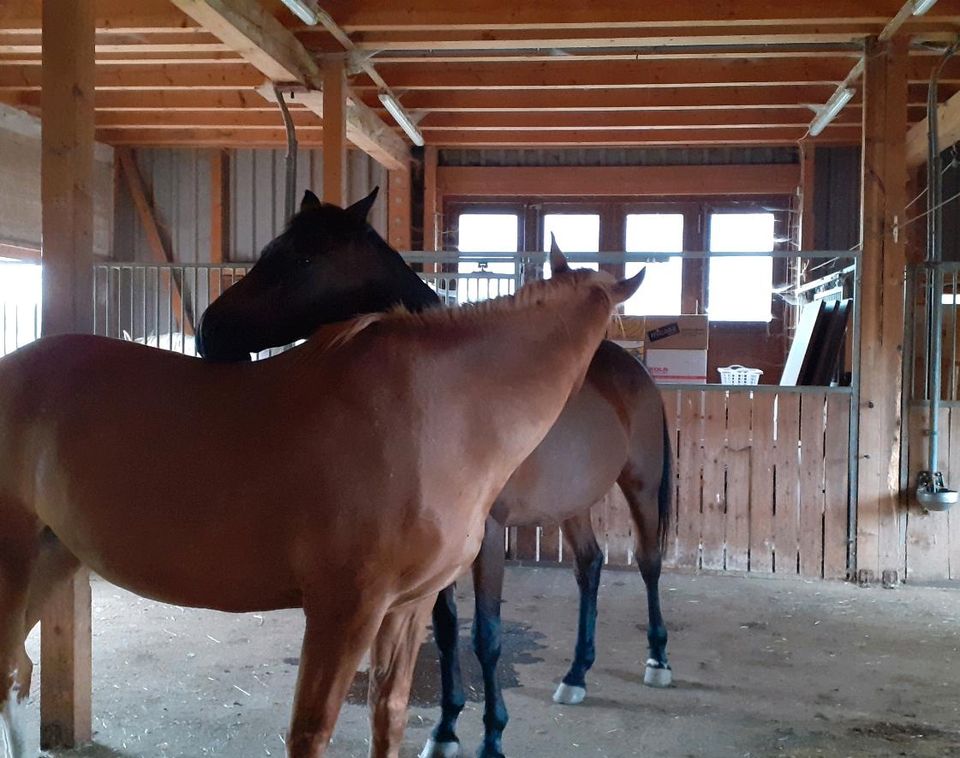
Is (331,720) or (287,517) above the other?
(287,517)

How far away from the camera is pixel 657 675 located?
318 cm

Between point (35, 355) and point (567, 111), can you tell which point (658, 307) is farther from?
point (35, 355)

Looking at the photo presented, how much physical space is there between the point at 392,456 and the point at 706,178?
304 inches

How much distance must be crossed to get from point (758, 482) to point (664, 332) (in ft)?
3.65

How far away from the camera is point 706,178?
8.53 meters

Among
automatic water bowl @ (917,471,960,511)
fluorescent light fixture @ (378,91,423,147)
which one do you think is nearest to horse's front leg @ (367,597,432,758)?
automatic water bowl @ (917,471,960,511)

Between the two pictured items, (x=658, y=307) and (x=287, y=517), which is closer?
(x=287, y=517)

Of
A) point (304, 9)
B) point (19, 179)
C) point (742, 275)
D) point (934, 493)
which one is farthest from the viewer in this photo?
point (742, 275)

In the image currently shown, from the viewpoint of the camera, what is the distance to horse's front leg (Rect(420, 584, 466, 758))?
2.54 meters

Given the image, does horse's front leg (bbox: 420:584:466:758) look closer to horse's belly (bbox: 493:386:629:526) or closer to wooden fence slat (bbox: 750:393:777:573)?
horse's belly (bbox: 493:386:629:526)

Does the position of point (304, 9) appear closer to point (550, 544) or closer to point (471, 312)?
point (471, 312)

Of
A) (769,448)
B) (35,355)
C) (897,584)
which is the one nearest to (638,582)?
(769,448)

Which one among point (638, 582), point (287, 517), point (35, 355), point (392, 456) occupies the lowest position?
point (638, 582)

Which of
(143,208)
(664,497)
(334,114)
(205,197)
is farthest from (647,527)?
(143,208)
